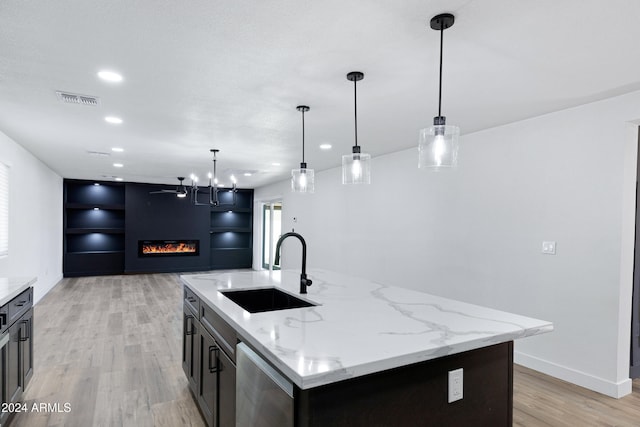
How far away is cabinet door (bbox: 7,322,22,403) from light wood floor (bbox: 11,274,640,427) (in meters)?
0.22

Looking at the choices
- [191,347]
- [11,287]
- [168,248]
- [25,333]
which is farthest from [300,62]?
[168,248]

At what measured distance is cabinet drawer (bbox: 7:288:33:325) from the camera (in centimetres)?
237

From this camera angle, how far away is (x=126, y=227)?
31.0 ft

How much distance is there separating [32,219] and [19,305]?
4045mm

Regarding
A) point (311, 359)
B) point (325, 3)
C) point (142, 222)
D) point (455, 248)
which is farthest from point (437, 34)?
point (142, 222)

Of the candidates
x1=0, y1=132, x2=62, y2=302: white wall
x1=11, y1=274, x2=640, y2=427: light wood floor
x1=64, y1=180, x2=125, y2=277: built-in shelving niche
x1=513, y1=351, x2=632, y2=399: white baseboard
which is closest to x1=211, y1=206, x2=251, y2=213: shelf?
x1=64, y1=180, x2=125, y2=277: built-in shelving niche

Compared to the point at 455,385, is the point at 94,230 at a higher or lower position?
higher

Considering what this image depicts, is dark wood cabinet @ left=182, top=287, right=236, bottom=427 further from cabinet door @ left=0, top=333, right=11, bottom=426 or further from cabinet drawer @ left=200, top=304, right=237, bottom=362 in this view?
cabinet door @ left=0, top=333, right=11, bottom=426

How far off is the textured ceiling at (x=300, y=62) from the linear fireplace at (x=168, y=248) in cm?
595

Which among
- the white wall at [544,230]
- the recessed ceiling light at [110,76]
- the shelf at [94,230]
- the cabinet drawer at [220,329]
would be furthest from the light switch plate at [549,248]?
the shelf at [94,230]

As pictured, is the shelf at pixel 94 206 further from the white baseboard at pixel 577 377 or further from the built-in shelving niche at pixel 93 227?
the white baseboard at pixel 577 377

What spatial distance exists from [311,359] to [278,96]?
224 centimetres

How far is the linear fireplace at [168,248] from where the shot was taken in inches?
383

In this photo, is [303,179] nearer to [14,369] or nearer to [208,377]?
[208,377]
